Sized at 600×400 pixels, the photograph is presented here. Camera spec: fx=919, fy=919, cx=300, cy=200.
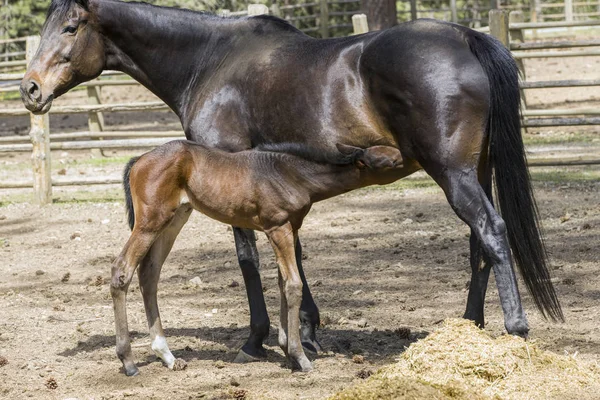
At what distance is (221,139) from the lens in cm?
570

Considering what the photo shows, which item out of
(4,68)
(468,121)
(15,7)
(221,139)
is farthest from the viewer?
(15,7)

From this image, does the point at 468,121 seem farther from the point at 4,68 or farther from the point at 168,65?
the point at 4,68

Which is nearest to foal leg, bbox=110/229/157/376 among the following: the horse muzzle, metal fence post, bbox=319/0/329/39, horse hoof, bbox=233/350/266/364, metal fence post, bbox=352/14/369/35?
horse hoof, bbox=233/350/266/364

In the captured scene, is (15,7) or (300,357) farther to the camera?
(15,7)

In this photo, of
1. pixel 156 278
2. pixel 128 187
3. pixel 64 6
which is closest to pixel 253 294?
pixel 156 278

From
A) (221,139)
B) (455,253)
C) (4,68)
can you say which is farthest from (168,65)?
(4,68)

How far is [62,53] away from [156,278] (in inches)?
65.1

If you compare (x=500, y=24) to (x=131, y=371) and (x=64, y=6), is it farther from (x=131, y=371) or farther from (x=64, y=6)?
(x=131, y=371)

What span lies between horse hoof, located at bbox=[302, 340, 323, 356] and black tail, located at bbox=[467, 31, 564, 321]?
4.34 feet

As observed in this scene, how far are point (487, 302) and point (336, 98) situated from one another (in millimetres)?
2117

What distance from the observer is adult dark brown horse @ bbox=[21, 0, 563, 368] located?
495 centimetres

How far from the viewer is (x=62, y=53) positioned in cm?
601

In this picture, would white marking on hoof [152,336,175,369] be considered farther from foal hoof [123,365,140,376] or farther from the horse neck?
the horse neck

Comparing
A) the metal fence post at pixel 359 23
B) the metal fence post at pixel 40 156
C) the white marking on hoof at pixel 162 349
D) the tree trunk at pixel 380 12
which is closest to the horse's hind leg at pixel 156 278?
the white marking on hoof at pixel 162 349
